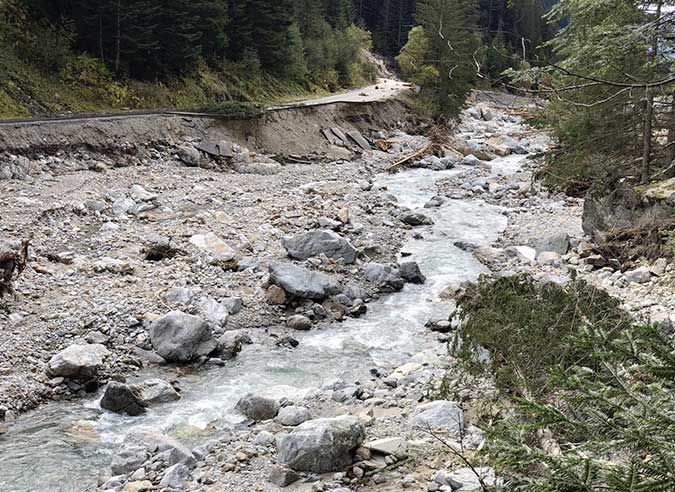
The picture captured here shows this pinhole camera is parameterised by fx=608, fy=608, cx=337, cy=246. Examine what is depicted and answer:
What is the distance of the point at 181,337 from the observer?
32.9 feet

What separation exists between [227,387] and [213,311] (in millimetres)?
2530

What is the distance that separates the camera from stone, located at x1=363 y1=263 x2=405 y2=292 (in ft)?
43.9

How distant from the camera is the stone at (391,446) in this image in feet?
19.6

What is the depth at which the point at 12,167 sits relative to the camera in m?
17.4

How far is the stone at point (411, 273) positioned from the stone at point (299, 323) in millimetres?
3142

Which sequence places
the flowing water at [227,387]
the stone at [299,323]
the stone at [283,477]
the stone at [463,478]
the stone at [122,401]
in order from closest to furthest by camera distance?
the stone at [463,478] → the stone at [283,477] → the flowing water at [227,387] → the stone at [122,401] → the stone at [299,323]

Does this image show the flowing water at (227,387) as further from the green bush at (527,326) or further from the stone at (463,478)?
the stone at (463,478)

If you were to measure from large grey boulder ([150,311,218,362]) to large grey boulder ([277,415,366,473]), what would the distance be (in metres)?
4.21

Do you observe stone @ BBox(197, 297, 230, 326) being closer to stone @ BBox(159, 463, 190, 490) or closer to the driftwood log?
the driftwood log

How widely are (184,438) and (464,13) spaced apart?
121 ft

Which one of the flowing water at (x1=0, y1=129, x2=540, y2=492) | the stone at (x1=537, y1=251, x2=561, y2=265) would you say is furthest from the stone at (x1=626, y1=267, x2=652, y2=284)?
the flowing water at (x1=0, y1=129, x2=540, y2=492)

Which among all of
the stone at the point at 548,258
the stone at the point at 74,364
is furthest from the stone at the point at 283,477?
the stone at the point at 548,258

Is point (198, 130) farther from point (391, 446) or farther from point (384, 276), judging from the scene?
point (391, 446)

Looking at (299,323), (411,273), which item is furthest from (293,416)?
(411,273)
